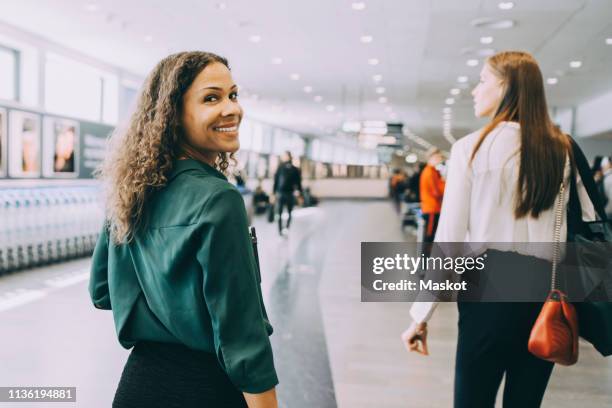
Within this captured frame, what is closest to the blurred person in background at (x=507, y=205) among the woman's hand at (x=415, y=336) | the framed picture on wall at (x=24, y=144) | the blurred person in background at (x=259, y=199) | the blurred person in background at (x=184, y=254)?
the woman's hand at (x=415, y=336)

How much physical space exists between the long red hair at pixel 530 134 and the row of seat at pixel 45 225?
6.41 meters

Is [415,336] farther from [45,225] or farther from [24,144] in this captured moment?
[24,144]

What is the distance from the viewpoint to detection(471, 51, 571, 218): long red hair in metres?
1.45

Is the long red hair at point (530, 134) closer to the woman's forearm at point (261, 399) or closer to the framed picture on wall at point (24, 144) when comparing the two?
the woman's forearm at point (261, 399)

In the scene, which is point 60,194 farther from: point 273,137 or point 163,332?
point 273,137

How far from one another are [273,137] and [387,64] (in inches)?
556

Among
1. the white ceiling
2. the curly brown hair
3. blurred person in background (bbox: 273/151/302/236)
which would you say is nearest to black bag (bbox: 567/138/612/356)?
the curly brown hair

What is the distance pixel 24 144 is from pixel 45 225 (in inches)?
51.4

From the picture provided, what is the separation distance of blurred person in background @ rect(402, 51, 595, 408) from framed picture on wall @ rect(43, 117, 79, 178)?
831 centimetres

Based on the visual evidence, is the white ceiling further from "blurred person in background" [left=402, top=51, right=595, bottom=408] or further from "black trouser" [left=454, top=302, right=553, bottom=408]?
"black trouser" [left=454, top=302, right=553, bottom=408]

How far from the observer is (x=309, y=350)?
402 cm

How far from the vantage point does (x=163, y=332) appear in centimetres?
106

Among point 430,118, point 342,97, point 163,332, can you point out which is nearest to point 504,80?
point 163,332

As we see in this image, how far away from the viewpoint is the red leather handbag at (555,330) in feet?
4.54
